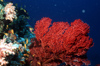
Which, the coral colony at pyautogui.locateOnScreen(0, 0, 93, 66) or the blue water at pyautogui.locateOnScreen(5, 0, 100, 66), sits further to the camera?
the blue water at pyautogui.locateOnScreen(5, 0, 100, 66)

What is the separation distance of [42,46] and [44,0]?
100 m

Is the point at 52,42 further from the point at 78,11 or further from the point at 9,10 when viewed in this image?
the point at 78,11

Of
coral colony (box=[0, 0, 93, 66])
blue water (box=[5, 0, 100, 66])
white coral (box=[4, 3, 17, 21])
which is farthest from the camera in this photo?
blue water (box=[5, 0, 100, 66])

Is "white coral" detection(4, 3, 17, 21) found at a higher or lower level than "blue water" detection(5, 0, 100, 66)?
lower

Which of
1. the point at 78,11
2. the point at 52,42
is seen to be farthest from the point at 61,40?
the point at 78,11

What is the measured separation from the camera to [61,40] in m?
5.15

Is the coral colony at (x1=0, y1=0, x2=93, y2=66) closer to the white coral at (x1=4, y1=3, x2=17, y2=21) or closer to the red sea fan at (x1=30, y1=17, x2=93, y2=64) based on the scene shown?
the red sea fan at (x1=30, y1=17, x2=93, y2=64)

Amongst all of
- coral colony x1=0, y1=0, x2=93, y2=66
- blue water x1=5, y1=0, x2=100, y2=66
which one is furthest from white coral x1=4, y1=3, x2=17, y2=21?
blue water x1=5, y1=0, x2=100, y2=66

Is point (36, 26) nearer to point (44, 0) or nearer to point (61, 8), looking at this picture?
point (44, 0)

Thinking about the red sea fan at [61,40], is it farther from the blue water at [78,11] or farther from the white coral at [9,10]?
the blue water at [78,11]

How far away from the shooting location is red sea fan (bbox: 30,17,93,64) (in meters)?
5.04

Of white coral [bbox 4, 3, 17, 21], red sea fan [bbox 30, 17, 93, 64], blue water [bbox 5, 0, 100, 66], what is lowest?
red sea fan [bbox 30, 17, 93, 64]

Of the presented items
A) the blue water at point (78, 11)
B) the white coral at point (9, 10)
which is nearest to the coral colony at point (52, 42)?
the white coral at point (9, 10)

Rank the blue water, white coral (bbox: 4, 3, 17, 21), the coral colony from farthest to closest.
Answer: the blue water → the coral colony → white coral (bbox: 4, 3, 17, 21)
